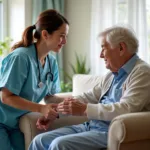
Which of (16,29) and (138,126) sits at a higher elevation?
(16,29)

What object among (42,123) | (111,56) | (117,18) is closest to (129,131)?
(111,56)

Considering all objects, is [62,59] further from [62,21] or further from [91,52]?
[62,21]

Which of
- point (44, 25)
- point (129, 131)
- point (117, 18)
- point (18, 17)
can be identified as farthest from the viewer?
point (18, 17)

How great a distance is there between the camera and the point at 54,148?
70.2 inches

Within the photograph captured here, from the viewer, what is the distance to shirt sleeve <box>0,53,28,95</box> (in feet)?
6.63

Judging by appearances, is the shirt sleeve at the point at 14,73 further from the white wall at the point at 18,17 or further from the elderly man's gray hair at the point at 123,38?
the white wall at the point at 18,17

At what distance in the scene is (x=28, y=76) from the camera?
211cm

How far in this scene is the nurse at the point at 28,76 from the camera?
2025 millimetres

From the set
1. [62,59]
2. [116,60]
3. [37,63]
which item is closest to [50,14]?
[37,63]

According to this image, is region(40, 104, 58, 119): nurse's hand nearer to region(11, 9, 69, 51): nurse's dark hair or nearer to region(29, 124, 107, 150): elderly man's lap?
region(29, 124, 107, 150): elderly man's lap

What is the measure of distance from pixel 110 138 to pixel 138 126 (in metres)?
0.16

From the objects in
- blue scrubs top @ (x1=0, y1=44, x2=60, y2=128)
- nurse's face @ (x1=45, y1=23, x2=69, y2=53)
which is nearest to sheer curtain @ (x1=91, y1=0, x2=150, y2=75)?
nurse's face @ (x1=45, y1=23, x2=69, y2=53)

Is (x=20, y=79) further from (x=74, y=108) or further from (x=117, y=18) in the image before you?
(x=117, y=18)

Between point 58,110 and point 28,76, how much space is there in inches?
12.5
